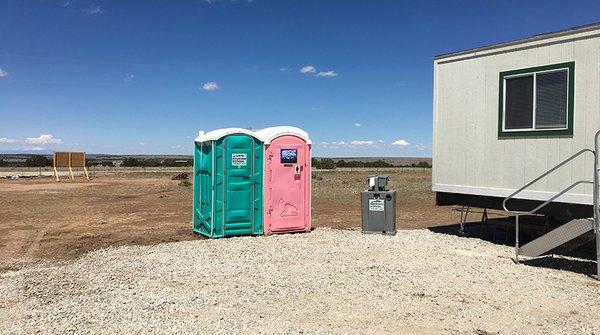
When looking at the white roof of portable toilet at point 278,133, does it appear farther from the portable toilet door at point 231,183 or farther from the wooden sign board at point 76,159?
the wooden sign board at point 76,159

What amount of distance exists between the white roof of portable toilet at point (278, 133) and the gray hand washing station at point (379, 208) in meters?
1.84

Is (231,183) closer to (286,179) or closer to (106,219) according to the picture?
(286,179)

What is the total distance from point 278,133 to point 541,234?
605cm

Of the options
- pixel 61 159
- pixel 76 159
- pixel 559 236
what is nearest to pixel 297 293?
pixel 559 236

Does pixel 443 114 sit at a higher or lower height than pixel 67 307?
higher

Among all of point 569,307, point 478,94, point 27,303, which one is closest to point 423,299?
point 569,307

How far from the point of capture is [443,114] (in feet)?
37.0

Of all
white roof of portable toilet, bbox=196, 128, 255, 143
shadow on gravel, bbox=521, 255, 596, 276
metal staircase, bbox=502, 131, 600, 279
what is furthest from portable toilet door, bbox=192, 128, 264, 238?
shadow on gravel, bbox=521, 255, 596, 276

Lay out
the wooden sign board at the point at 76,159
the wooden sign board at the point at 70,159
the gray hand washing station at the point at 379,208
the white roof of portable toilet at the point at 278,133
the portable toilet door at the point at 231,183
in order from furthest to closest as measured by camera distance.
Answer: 1. the wooden sign board at the point at 76,159
2. the wooden sign board at the point at 70,159
3. the gray hand washing station at the point at 379,208
4. the white roof of portable toilet at the point at 278,133
5. the portable toilet door at the point at 231,183

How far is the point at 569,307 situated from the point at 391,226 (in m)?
5.34

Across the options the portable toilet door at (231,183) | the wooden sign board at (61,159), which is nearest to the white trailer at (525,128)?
the portable toilet door at (231,183)

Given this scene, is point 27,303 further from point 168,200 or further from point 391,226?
point 168,200

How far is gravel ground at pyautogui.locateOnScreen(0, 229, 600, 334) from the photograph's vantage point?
5.32 m

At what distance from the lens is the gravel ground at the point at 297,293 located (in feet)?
17.5
